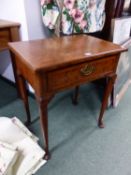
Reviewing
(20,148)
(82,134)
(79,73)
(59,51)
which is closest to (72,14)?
(59,51)

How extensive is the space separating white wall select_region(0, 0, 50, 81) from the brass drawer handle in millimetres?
687

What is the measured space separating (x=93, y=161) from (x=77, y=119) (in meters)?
0.43

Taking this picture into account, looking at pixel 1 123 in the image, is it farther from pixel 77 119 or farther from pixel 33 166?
pixel 77 119

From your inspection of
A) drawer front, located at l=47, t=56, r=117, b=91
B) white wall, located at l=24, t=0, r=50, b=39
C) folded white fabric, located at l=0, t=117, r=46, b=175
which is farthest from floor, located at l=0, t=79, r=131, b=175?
white wall, located at l=24, t=0, r=50, b=39

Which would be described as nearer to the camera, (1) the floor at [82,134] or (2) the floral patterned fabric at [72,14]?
(1) the floor at [82,134]

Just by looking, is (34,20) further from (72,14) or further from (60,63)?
(60,63)

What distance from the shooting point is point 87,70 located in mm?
1008

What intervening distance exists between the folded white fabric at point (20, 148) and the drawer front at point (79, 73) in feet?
1.67

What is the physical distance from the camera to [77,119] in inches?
60.2

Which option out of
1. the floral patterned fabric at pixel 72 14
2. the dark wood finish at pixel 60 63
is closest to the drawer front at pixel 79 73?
the dark wood finish at pixel 60 63

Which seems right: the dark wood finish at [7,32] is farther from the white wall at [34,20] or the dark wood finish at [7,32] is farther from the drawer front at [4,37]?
the white wall at [34,20]

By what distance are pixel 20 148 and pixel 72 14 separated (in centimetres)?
104

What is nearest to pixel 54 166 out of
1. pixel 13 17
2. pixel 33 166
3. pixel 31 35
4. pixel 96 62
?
pixel 33 166

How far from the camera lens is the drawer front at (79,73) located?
0.90 meters
